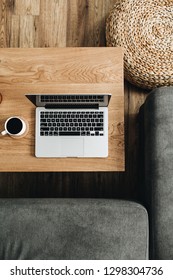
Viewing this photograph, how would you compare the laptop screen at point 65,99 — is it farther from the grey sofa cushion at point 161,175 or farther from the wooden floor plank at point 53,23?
the wooden floor plank at point 53,23

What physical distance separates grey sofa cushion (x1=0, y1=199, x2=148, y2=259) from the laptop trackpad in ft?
0.63

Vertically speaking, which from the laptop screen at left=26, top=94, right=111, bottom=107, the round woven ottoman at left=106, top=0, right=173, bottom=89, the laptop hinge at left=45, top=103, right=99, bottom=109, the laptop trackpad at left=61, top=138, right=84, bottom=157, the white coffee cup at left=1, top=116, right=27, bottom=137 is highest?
the round woven ottoman at left=106, top=0, right=173, bottom=89

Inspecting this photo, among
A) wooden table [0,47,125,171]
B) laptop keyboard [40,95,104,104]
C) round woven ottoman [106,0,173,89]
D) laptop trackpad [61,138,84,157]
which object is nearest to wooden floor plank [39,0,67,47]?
round woven ottoman [106,0,173,89]

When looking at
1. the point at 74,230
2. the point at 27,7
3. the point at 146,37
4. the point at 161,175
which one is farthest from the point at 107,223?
the point at 27,7

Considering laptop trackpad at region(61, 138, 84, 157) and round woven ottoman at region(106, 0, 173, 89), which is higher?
round woven ottoman at region(106, 0, 173, 89)

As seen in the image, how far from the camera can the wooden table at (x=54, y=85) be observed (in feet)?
4.38

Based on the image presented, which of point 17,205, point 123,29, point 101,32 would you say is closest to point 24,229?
point 17,205

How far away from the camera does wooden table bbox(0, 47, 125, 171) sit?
1.33m

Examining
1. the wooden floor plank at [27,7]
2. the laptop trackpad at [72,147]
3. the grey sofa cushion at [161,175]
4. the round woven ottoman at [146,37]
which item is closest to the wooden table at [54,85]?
the laptop trackpad at [72,147]

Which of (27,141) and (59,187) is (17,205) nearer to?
(27,141)

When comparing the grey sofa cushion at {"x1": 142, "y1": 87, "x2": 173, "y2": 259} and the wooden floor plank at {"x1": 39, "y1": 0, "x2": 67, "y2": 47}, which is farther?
the wooden floor plank at {"x1": 39, "y1": 0, "x2": 67, "y2": 47}

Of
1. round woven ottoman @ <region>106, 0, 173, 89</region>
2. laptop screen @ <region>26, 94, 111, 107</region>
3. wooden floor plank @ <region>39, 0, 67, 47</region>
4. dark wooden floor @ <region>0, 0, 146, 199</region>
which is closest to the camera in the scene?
laptop screen @ <region>26, 94, 111, 107</region>

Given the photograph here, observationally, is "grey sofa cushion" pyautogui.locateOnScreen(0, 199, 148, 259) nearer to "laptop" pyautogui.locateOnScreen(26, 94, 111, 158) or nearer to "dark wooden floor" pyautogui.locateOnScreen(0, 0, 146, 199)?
"laptop" pyautogui.locateOnScreen(26, 94, 111, 158)

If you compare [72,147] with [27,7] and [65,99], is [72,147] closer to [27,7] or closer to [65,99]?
[65,99]
